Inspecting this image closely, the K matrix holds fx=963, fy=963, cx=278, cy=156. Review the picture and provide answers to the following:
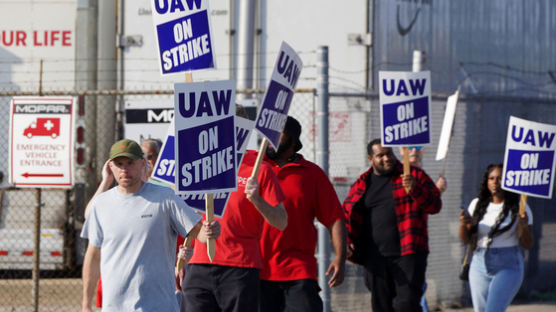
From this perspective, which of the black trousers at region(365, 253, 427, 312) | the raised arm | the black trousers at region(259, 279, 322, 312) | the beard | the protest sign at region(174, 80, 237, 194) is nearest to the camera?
the protest sign at region(174, 80, 237, 194)

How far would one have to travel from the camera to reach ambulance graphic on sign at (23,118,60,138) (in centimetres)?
870

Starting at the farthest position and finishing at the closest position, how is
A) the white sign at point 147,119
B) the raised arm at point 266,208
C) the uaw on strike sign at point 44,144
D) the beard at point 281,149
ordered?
the white sign at point 147,119
the uaw on strike sign at point 44,144
the beard at point 281,149
the raised arm at point 266,208

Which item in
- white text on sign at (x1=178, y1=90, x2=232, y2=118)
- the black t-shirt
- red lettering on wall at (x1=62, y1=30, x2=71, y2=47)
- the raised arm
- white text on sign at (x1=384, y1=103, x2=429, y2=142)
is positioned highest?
red lettering on wall at (x1=62, y1=30, x2=71, y2=47)

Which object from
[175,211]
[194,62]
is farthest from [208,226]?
[194,62]

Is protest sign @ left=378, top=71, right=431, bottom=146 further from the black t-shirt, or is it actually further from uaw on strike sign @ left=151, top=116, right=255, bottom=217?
uaw on strike sign @ left=151, top=116, right=255, bottom=217

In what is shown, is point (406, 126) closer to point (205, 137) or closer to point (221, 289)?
point (221, 289)

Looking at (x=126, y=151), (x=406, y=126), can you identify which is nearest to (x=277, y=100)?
(x=126, y=151)

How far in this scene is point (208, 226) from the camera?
211 inches

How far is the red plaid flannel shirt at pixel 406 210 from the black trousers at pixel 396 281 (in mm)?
96

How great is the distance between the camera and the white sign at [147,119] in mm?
9016

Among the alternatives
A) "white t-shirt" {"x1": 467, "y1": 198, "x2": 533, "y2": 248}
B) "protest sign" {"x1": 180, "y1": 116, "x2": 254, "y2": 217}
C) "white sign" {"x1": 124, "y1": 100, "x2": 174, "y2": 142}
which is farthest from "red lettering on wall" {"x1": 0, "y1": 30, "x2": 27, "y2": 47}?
"white t-shirt" {"x1": 467, "y1": 198, "x2": 533, "y2": 248}

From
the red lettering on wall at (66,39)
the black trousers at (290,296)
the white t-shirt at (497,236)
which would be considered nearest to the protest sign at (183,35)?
the black trousers at (290,296)

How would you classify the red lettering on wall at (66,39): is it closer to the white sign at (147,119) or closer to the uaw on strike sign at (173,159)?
the white sign at (147,119)

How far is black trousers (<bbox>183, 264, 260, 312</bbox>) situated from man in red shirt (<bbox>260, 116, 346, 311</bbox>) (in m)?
0.40
